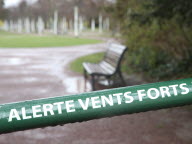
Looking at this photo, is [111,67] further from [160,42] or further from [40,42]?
[40,42]

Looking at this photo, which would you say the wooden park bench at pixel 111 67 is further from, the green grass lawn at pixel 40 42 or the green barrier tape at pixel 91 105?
the green grass lawn at pixel 40 42

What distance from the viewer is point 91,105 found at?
2084 mm

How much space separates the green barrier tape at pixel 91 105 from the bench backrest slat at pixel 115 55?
3904mm

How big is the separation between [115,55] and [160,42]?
2683mm

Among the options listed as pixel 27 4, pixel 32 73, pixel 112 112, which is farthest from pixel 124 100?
pixel 27 4

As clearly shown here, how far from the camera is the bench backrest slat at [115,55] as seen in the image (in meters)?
6.16

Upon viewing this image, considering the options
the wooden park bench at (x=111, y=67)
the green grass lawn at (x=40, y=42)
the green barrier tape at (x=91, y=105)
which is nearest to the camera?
the green barrier tape at (x=91, y=105)

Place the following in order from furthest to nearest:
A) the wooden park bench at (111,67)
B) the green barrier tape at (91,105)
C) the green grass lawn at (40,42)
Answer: the green grass lawn at (40,42) < the wooden park bench at (111,67) < the green barrier tape at (91,105)

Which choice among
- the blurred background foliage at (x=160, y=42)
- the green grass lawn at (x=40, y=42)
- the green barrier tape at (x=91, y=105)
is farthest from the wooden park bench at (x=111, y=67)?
the green grass lawn at (x=40, y=42)

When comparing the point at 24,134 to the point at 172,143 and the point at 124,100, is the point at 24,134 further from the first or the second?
the point at 124,100

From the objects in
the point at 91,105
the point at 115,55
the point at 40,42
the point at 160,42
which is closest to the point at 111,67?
the point at 115,55

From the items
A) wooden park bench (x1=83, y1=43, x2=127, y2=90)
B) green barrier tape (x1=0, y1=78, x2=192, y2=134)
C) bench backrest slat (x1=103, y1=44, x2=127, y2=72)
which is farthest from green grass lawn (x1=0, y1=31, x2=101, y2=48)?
green barrier tape (x1=0, y1=78, x2=192, y2=134)

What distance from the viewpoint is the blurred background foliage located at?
20.2 ft

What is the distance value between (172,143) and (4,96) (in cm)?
Answer: 391
